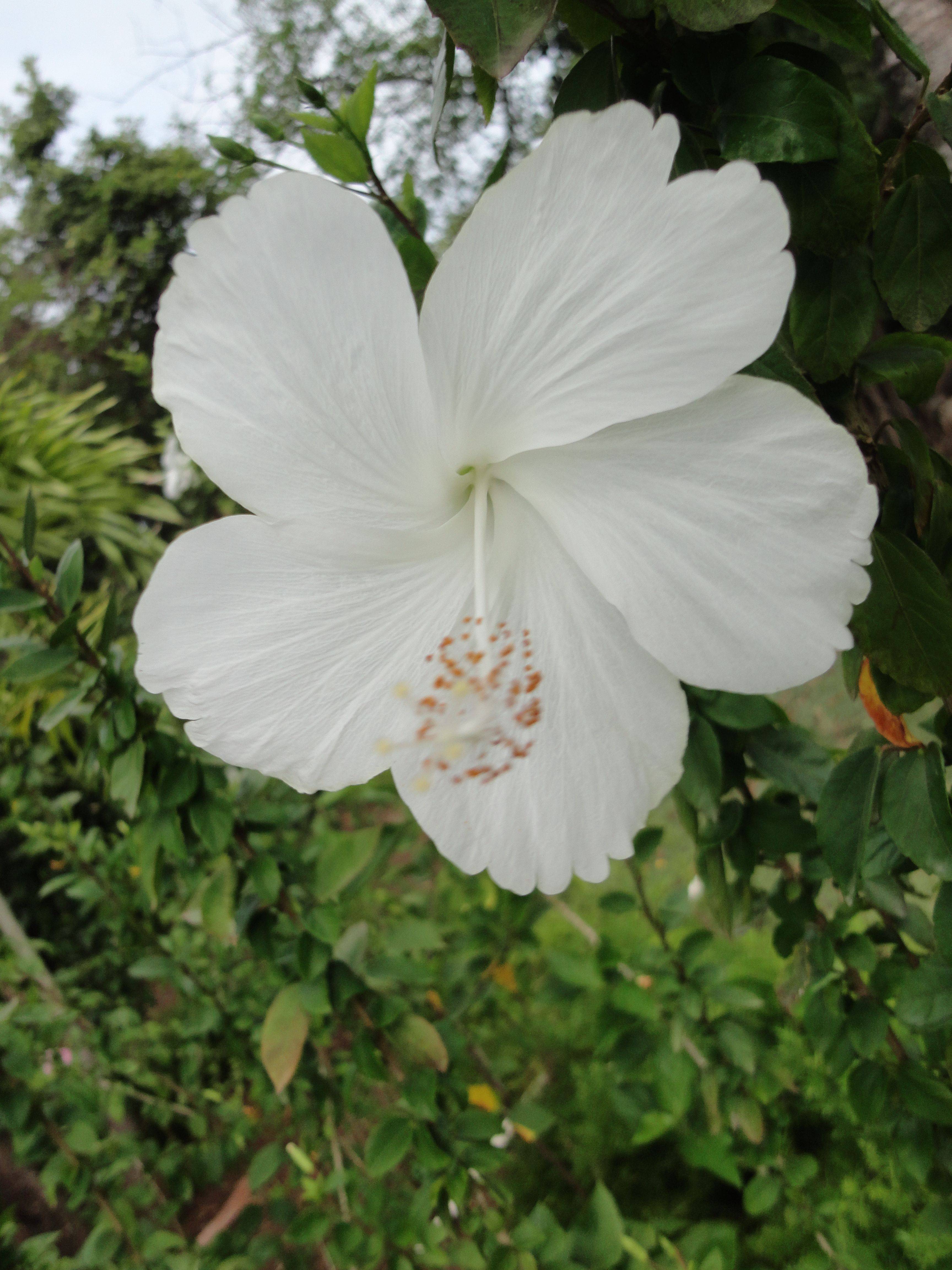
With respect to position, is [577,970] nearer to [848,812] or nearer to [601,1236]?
[601,1236]

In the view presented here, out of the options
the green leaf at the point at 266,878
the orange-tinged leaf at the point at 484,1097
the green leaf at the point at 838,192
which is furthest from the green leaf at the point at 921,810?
the orange-tinged leaf at the point at 484,1097

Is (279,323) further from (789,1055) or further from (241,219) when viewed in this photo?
(789,1055)

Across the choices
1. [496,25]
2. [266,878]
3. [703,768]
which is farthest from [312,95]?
[266,878]

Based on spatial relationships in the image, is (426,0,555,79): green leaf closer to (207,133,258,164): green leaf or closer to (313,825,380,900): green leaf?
(207,133,258,164): green leaf

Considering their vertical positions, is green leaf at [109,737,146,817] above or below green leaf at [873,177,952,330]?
below

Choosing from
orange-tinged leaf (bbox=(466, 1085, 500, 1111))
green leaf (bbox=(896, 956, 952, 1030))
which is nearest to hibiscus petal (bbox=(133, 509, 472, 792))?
green leaf (bbox=(896, 956, 952, 1030))

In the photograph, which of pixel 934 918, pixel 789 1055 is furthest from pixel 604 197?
pixel 789 1055

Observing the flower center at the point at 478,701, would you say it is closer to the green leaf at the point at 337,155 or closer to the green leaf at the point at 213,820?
the green leaf at the point at 337,155
